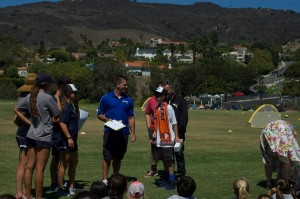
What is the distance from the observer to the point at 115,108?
999 centimetres

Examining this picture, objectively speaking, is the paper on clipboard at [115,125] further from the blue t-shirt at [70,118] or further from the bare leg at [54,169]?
the bare leg at [54,169]

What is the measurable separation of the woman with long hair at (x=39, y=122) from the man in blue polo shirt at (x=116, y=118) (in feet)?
5.76

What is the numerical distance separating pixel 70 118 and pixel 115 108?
101cm

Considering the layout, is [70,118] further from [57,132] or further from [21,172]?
[21,172]

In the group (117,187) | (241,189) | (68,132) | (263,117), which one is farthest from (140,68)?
(117,187)

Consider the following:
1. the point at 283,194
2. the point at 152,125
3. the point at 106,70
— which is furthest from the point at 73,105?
the point at 106,70

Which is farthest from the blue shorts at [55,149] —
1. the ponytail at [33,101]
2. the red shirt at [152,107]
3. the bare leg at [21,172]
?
the red shirt at [152,107]

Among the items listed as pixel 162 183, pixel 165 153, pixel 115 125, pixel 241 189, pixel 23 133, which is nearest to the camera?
pixel 241 189

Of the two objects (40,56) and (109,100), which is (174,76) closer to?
(109,100)

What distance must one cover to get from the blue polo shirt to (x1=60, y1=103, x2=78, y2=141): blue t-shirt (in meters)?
0.76

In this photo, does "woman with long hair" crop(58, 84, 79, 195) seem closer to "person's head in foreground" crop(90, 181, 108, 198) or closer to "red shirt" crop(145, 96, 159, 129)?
"red shirt" crop(145, 96, 159, 129)

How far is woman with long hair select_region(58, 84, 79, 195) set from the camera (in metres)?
9.12

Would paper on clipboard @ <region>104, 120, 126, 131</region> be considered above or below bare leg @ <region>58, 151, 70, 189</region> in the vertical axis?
above

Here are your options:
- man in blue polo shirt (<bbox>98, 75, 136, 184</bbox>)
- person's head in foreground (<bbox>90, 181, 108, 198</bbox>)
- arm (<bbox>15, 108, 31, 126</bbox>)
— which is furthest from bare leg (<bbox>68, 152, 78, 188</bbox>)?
person's head in foreground (<bbox>90, 181, 108, 198</bbox>)
